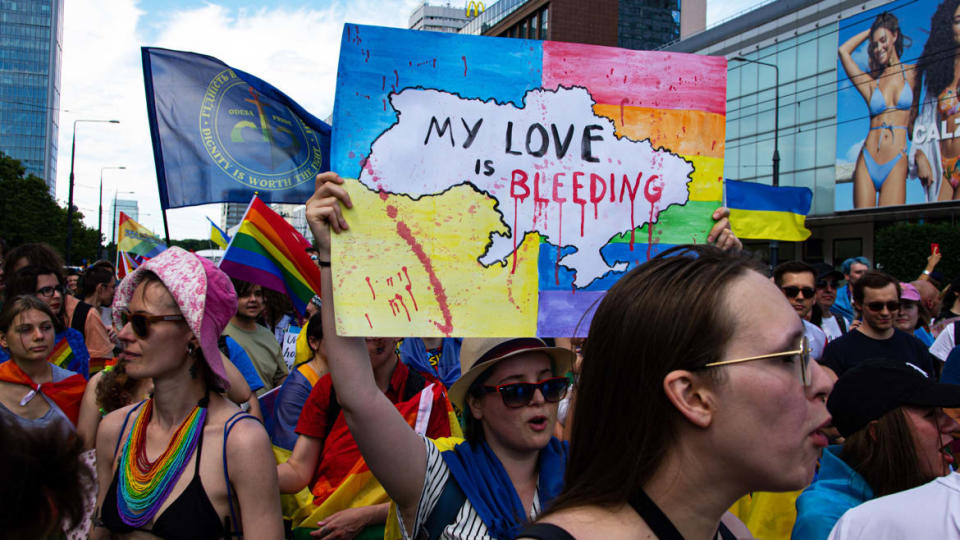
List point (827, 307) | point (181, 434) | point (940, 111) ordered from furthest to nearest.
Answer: point (940, 111), point (827, 307), point (181, 434)

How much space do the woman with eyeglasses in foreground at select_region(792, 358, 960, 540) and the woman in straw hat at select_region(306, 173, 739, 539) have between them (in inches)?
36.1

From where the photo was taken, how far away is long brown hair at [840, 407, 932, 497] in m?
2.52

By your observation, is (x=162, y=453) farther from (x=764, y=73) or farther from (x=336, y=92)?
(x=764, y=73)

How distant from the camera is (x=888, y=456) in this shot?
2.54 meters

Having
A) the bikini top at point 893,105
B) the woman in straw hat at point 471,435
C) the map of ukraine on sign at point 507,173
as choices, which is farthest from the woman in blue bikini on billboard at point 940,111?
the woman in straw hat at point 471,435

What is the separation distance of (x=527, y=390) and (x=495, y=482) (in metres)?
0.36

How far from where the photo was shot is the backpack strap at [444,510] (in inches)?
84.4

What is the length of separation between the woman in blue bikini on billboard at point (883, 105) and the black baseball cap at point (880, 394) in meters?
32.8

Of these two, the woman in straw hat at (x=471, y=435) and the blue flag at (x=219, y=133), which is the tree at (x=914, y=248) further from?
the woman in straw hat at (x=471, y=435)

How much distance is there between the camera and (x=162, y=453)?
7.86 ft

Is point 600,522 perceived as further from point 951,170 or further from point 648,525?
point 951,170

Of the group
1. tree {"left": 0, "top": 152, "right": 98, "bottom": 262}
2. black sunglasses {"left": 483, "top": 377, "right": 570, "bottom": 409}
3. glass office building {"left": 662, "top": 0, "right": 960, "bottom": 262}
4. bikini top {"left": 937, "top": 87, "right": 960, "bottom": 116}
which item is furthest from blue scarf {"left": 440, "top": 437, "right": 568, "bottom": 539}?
tree {"left": 0, "top": 152, "right": 98, "bottom": 262}

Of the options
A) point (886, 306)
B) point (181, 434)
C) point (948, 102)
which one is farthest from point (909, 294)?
point (948, 102)

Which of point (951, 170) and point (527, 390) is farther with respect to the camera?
point (951, 170)
